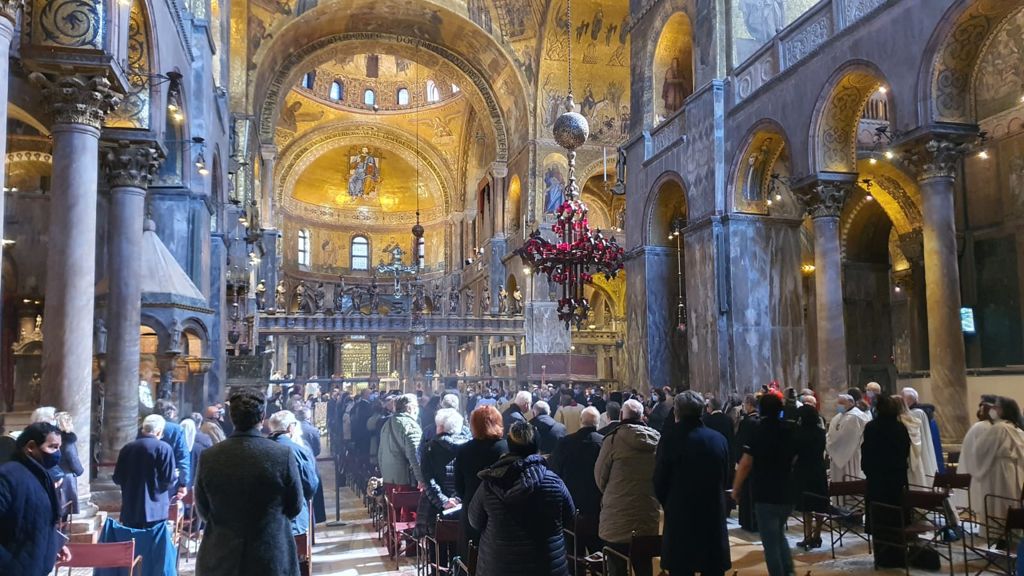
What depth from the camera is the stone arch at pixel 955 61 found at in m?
9.15

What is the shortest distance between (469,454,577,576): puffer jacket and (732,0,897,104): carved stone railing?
29.6 ft

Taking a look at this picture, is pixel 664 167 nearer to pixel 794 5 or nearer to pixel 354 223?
pixel 794 5

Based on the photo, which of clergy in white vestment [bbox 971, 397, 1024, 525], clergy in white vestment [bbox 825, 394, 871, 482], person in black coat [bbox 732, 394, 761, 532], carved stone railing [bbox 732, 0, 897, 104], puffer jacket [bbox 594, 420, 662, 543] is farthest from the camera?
carved stone railing [bbox 732, 0, 897, 104]

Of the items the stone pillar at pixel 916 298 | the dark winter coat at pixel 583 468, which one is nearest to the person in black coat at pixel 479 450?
the dark winter coat at pixel 583 468

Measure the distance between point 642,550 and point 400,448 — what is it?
12.0 feet

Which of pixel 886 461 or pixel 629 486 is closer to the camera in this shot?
pixel 629 486

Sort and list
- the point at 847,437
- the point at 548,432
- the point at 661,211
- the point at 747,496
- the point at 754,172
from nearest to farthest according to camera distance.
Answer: the point at 548,432, the point at 747,496, the point at 847,437, the point at 754,172, the point at 661,211

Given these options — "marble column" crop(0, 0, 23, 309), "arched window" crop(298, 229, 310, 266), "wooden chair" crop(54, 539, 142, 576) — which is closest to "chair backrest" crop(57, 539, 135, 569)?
"wooden chair" crop(54, 539, 142, 576)

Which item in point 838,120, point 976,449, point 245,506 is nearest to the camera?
point 245,506

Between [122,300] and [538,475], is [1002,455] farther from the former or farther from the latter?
[122,300]

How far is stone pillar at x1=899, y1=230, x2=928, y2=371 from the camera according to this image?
17031 mm

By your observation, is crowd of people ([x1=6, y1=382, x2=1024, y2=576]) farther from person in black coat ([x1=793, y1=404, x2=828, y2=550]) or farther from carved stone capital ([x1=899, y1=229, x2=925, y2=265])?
carved stone capital ([x1=899, y1=229, x2=925, y2=265])

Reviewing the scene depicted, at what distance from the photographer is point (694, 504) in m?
4.57

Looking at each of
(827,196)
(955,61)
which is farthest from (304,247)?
(955,61)
